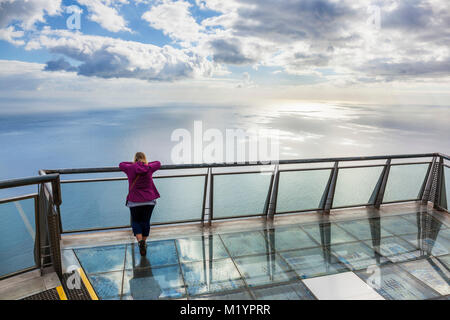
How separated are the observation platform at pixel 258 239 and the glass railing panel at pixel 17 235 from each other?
41mm

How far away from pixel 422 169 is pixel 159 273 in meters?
6.88

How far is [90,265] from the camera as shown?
13.5ft

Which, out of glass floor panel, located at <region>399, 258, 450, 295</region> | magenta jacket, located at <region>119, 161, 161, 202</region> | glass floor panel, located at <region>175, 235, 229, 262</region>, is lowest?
glass floor panel, located at <region>399, 258, 450, 295</region>

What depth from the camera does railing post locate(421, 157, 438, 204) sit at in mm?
6957

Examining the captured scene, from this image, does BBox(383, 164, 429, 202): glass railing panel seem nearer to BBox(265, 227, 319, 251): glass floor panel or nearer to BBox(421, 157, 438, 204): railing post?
BBox(421, 157, 438, 204): railing post

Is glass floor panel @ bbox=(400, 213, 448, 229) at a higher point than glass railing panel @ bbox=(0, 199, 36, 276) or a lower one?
lower

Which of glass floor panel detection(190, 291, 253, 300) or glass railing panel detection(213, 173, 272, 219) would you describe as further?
glass railing panel detection(213, 173, 272, 219)

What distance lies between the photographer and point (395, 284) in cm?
382

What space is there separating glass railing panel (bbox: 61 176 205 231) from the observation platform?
0.9 inches

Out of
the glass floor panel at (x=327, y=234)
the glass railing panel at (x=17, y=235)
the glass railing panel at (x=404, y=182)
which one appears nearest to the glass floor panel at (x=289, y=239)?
the glass floor panel at (x=327, y=234)

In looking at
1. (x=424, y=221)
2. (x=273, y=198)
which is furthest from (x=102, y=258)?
(x=424, y=221)

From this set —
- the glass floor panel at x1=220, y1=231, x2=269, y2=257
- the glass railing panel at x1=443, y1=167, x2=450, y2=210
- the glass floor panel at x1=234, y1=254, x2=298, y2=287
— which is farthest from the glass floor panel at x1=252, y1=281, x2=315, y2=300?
the glass railing panel at x1=443, y1=167, x2=450, y2=210
